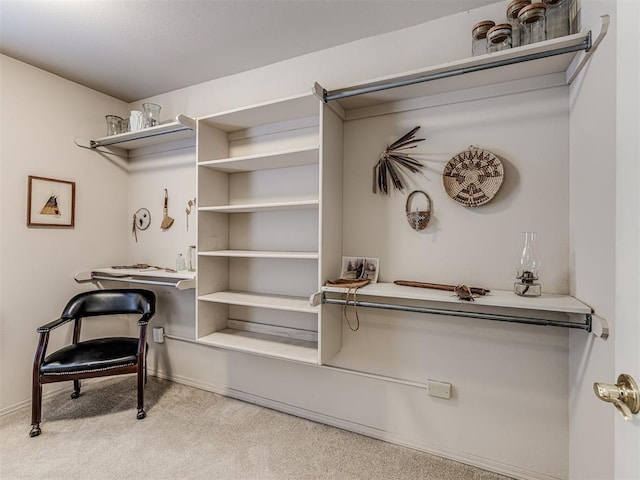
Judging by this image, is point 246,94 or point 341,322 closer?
point 341,322

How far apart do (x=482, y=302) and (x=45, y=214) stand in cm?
298

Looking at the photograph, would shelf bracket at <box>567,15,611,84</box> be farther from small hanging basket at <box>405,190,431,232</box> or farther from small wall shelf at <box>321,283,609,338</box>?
small wall shelf at <box>321,283,609,338</box>

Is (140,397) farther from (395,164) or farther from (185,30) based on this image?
Answer: (185,30)

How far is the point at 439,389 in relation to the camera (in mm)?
1724

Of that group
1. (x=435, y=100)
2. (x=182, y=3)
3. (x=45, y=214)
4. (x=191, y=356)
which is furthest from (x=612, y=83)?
(x=45, y=214)

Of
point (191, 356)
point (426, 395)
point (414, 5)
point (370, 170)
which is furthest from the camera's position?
point (191, 356)

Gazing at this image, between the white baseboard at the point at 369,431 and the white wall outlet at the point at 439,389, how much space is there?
0.99 ft

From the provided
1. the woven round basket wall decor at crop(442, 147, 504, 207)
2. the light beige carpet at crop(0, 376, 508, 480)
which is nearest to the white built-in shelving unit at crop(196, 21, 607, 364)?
the woven round basket wall decor at crop(442, 147, 504, 207)

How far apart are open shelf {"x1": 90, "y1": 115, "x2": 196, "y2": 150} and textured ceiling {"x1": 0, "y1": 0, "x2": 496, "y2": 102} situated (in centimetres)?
45

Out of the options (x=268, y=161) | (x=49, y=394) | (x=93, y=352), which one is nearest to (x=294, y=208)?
(x=268, y=161)

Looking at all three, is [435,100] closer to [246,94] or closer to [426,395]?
[246,94]

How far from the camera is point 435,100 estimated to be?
5.69ft

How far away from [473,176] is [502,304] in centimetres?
68

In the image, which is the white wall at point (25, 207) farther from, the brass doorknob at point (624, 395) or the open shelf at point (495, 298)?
the brass doorknob at point (624, 395)
